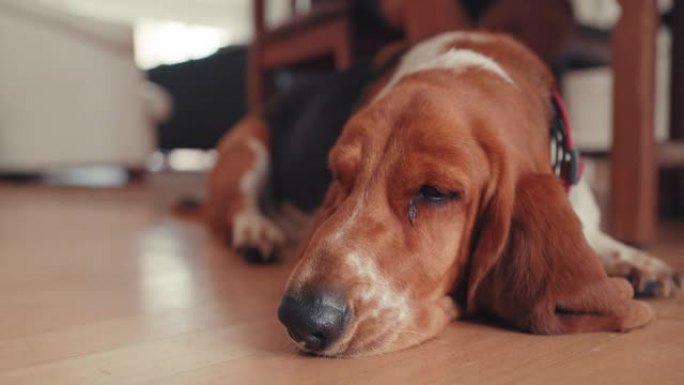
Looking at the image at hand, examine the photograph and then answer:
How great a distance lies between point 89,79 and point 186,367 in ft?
20.1

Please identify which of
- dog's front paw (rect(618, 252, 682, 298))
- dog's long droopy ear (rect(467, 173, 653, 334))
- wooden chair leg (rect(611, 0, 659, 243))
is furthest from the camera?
wooden chair leg (rect(611, 0, 659, 243))

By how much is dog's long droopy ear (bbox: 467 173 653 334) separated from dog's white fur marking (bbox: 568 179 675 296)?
34cm

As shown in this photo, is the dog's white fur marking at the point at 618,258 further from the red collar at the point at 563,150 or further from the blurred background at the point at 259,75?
the blurred background at the point at 259,75

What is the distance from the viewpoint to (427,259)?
1.66 m

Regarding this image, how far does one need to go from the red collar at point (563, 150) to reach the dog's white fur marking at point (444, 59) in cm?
21

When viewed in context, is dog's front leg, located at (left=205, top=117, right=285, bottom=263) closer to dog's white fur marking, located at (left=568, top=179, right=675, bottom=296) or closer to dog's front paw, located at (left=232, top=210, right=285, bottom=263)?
dog's front paw, located at (left=232, top=210, right=285, bottom=263)

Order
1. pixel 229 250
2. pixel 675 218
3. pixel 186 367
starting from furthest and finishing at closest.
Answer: pixel 675 218
pixel 229 250
pixel 186 367

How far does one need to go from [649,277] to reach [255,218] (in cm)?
162

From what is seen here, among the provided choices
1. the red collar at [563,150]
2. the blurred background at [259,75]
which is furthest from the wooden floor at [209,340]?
the blurred background at [259,75]

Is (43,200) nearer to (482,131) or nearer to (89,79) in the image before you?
(89,79)

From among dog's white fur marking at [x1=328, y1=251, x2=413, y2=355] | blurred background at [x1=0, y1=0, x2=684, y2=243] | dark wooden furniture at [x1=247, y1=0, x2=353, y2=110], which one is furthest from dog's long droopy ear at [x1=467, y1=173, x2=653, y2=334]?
dark wooden furniture at [x1=247, y1=0, x2=353, y2=110]

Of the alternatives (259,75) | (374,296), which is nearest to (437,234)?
(374,296)

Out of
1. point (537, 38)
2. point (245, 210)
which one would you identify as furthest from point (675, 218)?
point (245, 210)

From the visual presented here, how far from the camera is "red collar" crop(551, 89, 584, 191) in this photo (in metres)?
2.10
